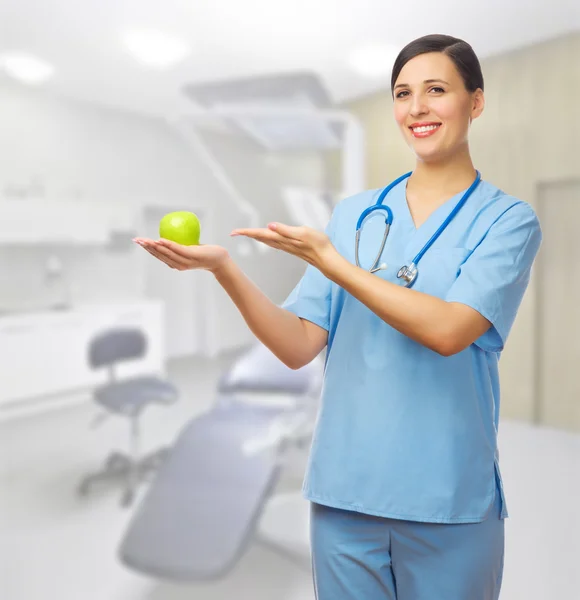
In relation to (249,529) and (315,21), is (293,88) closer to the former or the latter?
(315,21)

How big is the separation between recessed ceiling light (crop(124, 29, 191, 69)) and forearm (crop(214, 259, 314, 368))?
145 centimetres

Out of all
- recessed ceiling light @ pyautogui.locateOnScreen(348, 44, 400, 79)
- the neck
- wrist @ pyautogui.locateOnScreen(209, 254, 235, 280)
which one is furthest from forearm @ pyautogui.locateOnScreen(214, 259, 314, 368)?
recessed ceiling light @ pyautogui.locateOnScreen(348, 44, 400, 79)

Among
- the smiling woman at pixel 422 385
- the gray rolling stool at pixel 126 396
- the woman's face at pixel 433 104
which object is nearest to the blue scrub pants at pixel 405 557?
the smiling woman at pixel 422 385

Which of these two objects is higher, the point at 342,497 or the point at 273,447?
the point at 342,497

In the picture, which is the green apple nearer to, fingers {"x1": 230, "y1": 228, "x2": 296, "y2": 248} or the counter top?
fingers {"x1": 230, "y1": 228, "x2": 296, "y2": 248}

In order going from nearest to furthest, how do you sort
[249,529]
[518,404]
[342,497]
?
[342,497], [249,529], [518,404]

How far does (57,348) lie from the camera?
2064 millimetres

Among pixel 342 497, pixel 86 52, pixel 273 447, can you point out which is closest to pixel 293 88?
pixel 86 52

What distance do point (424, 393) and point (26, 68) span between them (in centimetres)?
182

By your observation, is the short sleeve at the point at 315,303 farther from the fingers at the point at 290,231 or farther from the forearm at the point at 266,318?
the fingers at the point at 290,231

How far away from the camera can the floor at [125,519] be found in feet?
6.02

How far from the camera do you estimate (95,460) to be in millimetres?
2074

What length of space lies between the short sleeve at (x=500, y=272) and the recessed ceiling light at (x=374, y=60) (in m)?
1.31

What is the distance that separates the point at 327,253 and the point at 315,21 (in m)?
1.48
